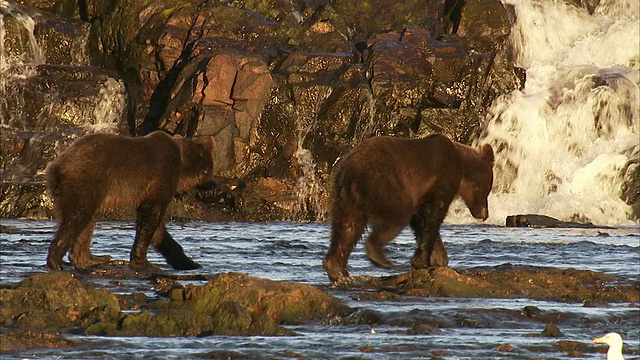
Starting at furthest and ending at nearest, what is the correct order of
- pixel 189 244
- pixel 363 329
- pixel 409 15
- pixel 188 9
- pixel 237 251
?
pixel 409 15 < pixel 188 9 < pixel 189 244 < pixel 237 251 < pixel 363 329

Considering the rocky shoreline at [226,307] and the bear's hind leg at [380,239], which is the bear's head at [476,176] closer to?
the rocky shoreline at [226,307]

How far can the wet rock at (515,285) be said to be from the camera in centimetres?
1541

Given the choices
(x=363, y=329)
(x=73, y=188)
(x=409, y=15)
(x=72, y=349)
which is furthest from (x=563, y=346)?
(x=409, y=15)

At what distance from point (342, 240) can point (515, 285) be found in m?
2.32

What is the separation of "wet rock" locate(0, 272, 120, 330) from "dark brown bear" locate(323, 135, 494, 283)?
3579mm

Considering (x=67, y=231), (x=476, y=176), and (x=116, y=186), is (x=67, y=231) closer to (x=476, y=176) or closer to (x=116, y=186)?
(x=116, y=186)

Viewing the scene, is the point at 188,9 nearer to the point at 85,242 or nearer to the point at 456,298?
the point at 85,242

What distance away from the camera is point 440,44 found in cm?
4491

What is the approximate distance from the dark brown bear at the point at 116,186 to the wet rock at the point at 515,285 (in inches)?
135

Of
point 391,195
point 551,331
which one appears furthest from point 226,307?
point 391,195

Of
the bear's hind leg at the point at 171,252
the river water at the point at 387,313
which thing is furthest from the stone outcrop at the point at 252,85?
the bear's hind leg at the point at 171,252

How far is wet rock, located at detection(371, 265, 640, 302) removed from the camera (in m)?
15.4

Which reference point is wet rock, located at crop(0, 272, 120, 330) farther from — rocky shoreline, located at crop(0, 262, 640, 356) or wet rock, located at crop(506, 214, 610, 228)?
wet rock, located at crop(506, 214, 610, 228)

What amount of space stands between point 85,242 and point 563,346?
304 inches
